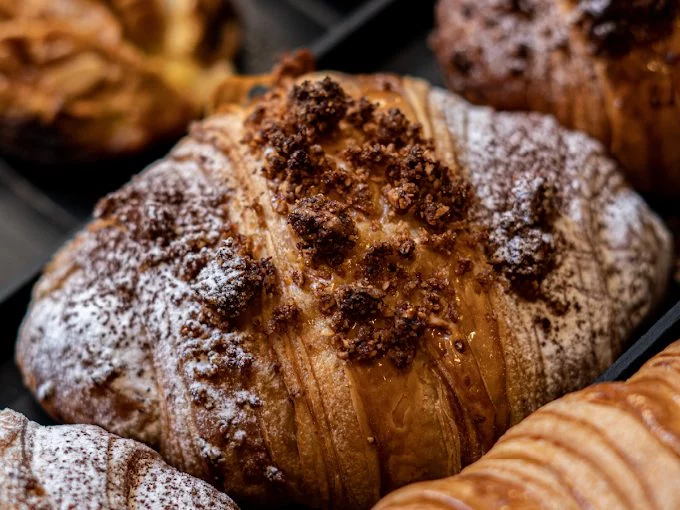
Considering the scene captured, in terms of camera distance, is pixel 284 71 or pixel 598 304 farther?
pixel 284 71

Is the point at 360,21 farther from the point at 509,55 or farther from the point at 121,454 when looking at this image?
the point at 121,454

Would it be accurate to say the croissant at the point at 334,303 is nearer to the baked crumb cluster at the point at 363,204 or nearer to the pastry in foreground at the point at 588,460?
the baked crumb cluster at the point at 363,204

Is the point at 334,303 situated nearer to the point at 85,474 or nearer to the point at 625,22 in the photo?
the point at 85,474

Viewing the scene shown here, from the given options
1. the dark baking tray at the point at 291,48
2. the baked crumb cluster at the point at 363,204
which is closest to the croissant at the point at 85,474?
the baked crumb cluster at the point at 363,204

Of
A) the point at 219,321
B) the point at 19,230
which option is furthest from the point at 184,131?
the point at 219,321

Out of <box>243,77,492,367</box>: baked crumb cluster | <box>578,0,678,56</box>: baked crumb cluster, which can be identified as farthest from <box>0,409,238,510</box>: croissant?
<box>578,0,678,56</box>: baked crumb cluster

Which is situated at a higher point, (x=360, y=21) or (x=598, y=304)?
(x=360, y=21)

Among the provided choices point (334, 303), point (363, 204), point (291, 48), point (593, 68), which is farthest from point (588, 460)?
point (291, 48)
